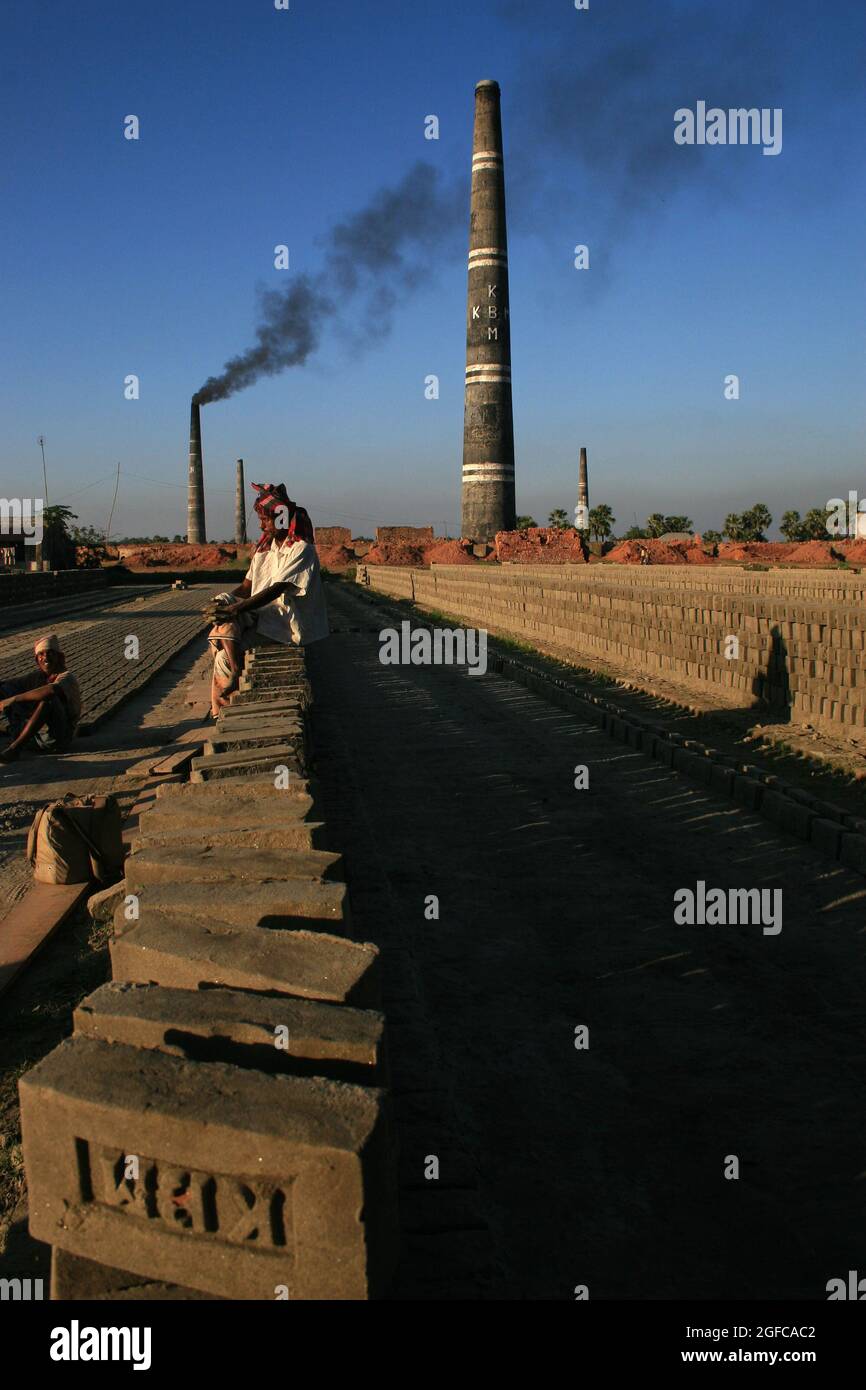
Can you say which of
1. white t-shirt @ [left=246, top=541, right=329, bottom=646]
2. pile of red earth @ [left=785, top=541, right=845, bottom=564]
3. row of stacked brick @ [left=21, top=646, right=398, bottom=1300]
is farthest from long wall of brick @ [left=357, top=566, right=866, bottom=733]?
pile of red earth @ [left=785, top=541, right=845, bottom=564]

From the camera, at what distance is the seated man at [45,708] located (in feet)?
26.8

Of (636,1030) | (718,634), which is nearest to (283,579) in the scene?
(636,1030)

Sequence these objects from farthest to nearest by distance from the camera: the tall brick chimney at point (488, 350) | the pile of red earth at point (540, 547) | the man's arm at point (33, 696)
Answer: the pile of red earth at point (540, 547) < the tall brick chimney at point (488, 350) < the man's arm at point (33, 696)

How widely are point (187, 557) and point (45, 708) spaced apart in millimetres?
53182

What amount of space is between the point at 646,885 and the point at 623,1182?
248cm

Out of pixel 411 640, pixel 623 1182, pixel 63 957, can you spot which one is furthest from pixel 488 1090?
pixel 411 640

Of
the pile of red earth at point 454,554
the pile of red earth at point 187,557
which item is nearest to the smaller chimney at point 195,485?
the pile of red earth at point 187,557

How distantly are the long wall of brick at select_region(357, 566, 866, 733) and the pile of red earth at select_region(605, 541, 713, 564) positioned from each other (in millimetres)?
20786

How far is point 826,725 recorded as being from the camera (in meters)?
9.17

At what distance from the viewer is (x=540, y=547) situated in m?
44.3

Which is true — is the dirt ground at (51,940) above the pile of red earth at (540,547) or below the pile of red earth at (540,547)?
below

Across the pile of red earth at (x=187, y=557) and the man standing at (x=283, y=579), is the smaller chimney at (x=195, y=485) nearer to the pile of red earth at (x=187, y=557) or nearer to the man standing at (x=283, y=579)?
the pile of red earth at (x=187, y=557)

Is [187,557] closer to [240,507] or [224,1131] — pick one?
[240,507]
